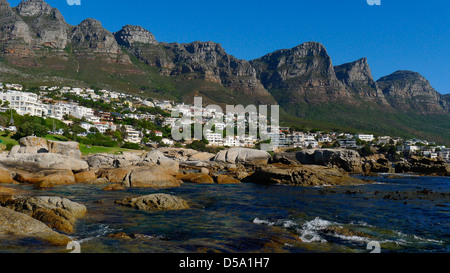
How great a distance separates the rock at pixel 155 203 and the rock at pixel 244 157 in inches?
1558

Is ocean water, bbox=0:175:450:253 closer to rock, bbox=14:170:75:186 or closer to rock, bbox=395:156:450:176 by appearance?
rock, bbox=14:170:75:186

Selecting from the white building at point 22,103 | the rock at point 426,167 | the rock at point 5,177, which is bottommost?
the rock at point 426,167

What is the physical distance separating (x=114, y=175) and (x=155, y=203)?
13.5m

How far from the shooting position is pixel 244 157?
57062 millimetres

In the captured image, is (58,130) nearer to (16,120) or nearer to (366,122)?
(16,120)

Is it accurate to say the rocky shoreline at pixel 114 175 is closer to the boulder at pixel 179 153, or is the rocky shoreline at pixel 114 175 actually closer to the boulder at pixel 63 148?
the boulder at pixel 63 148

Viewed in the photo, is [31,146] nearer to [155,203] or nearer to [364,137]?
[155,203]

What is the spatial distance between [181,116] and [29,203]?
132 meters

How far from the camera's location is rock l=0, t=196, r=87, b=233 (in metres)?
9.58

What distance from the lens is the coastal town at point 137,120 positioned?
89.8 meters

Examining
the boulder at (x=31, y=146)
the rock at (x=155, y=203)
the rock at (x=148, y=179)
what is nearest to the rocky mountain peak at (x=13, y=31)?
the boulder at (x=31, y=146)

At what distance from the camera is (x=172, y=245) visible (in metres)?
8.12

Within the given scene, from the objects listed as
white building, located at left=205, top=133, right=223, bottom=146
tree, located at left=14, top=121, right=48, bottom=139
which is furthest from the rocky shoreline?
white building, located at left=205, top=133, right=223, bottom=146

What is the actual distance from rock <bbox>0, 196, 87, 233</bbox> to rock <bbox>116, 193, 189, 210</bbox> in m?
2.33
